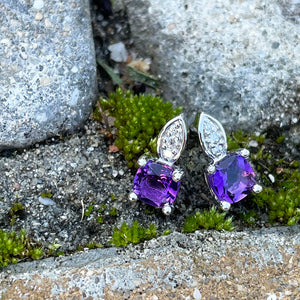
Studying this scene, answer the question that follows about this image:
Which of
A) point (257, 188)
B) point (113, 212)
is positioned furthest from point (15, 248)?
point (257, 188)

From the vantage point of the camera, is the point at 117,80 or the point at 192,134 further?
the point at 117,80

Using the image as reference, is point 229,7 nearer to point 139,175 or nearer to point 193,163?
point 193,163

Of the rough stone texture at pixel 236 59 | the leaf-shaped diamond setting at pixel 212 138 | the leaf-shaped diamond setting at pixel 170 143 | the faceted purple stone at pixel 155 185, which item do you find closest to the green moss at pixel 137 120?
the leaf-shaped diamond setting at pixel 170 143

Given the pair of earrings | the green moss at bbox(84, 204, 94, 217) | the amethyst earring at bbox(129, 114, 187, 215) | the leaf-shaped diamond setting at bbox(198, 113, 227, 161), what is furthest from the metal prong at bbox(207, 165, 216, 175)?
the green moss at bbox(84, 204, 94, 217)

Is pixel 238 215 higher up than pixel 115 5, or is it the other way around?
pixel 115 5

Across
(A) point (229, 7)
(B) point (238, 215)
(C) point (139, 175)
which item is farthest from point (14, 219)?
(A) point (229, 7)

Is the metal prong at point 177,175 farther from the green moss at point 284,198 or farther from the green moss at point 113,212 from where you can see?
the green moss at point 284,198

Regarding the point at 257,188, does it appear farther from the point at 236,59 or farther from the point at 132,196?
the point at 236,59
